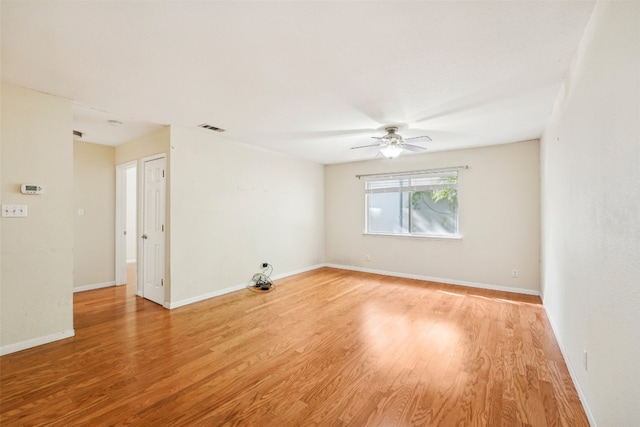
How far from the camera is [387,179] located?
5914mm

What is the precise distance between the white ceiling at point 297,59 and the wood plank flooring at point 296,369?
8.20ft

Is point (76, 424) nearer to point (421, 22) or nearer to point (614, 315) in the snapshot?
point (614, 315)

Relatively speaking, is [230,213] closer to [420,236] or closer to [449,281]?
[420,236]

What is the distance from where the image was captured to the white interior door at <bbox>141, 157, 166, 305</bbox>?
394 cm

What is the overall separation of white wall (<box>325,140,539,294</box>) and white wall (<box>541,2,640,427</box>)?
2406mm

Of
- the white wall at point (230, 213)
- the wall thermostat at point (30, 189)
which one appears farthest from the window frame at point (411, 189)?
the wall thermostat at point (30, 189)

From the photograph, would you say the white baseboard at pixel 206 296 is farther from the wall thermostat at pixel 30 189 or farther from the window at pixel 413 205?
the window at pixel 413 205

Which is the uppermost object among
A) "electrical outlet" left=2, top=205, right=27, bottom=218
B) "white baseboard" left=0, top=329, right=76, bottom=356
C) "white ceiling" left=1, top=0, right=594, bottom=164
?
"white ceiling" left=1, top=0, right=594, bottom=164

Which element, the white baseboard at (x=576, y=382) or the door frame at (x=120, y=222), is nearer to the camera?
the white baseboard at (x=576, y=382)

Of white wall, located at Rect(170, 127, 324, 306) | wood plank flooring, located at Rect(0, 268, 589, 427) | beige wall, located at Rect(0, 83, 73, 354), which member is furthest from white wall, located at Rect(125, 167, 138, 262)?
beige wall, located at Rect(0, 83, 73, 354)

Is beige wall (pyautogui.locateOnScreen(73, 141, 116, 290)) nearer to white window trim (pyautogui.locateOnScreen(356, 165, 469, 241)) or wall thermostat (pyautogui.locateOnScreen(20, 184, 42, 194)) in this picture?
wall thermostat (pyautogui.locateOnScreen(20, 184, 42, 194))

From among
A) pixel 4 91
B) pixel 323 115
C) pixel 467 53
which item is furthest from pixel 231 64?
pixel 4 91

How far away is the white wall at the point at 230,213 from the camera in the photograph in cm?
390

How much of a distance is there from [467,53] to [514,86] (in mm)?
905
